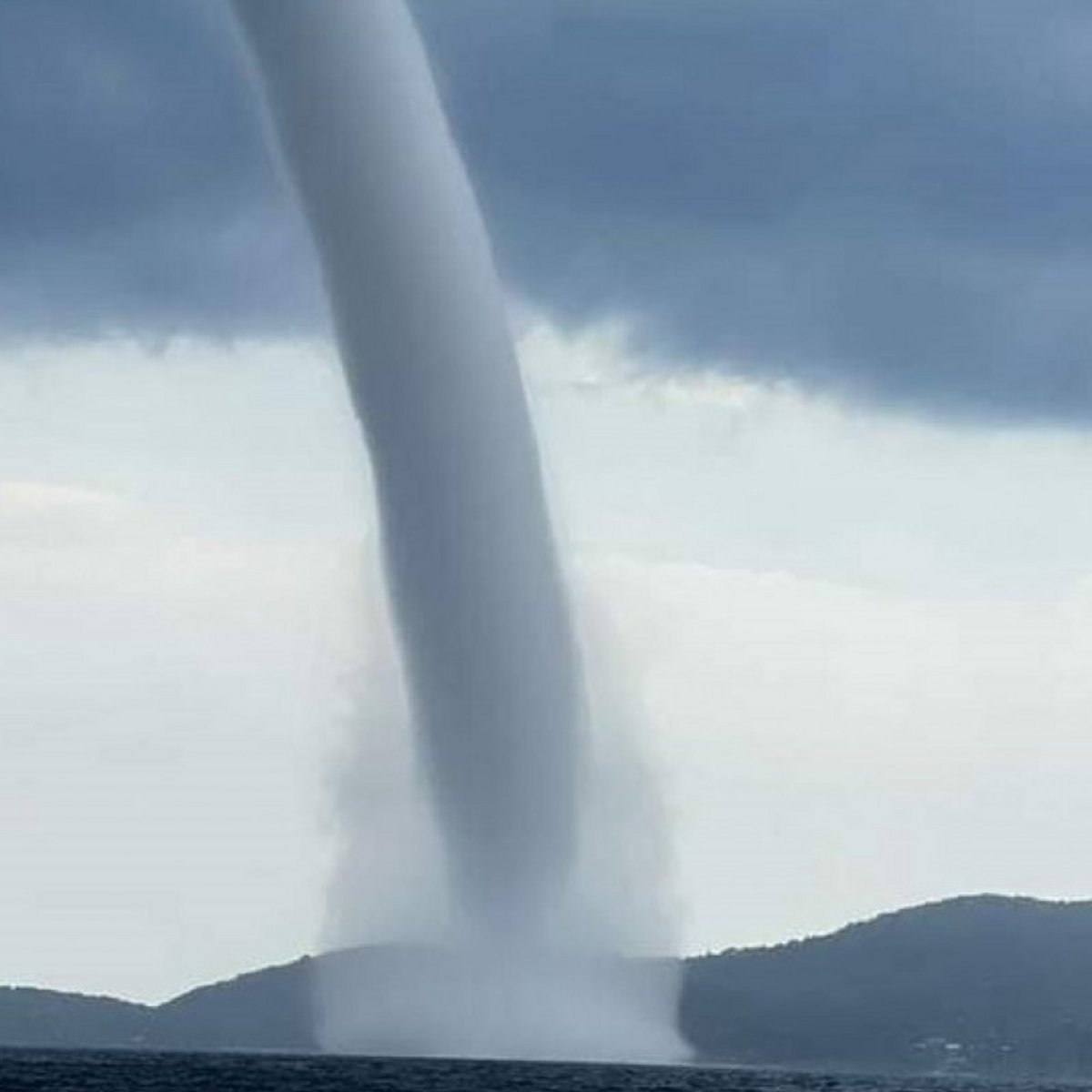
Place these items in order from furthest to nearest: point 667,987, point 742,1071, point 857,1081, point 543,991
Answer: point 742,1071 < point 857,1081 < point 667,987 < point 543,991

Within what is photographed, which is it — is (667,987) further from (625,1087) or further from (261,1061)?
(261,1061)

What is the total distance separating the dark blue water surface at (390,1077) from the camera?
13538 cm

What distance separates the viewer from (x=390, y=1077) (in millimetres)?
140250

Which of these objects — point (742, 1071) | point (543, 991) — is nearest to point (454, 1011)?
point (543, 991)

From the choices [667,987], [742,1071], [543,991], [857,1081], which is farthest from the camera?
[742,1071]

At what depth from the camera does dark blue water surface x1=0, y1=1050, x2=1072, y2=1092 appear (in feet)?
444

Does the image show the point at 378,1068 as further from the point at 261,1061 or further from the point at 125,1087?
the point at 261,1061

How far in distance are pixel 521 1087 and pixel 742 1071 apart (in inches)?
2272

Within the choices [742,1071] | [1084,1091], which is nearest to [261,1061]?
[742,1071]

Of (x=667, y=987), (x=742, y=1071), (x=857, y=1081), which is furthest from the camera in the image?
(x=742, y=1071)

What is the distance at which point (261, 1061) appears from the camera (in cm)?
17725

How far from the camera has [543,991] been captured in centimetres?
13275

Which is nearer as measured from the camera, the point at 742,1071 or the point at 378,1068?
the point at 378,1068

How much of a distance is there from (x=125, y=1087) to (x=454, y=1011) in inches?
496
